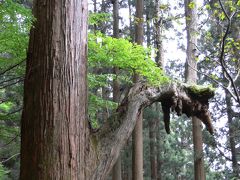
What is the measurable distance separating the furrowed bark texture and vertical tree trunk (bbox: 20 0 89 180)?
0.29m

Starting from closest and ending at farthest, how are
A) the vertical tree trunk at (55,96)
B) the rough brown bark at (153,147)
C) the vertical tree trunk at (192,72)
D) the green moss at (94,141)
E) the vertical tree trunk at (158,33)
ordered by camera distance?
the vertical tree trunk at (55,96), the green moss at (94,141), the vertical tree trunk at (158,33), the vertical tree trunk at (192,72), the rough brown bark at (153,147)

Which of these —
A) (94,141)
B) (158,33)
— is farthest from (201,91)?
(158,33)

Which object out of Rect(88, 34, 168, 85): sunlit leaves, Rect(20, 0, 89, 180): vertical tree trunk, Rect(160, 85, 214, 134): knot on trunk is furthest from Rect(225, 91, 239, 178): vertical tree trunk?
Rect(20, 0, 89, 180): vertical tree trunk

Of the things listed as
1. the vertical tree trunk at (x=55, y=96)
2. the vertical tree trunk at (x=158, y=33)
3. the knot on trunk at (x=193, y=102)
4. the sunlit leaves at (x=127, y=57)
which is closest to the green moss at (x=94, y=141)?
the vertical tree trunk at (x=55, y=96)

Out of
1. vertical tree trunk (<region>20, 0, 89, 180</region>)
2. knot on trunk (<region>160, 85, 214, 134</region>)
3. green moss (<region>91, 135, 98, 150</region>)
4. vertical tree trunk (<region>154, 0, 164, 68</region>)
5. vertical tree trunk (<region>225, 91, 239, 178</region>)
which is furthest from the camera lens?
vertical tree trunk (<region>225, 91, 239, 178</region>)

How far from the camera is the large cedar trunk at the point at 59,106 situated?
2.82m

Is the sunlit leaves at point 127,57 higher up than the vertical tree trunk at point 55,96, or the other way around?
the sunlit leaves at point 127,57

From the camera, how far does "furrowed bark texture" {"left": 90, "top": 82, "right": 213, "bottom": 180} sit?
129 inches

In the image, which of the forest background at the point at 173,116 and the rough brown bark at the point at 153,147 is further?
the rough brown bark at the point at 153,147

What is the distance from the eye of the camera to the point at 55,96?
9.55 feet

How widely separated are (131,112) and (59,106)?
1.17 m

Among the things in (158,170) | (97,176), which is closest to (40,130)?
(97,176)

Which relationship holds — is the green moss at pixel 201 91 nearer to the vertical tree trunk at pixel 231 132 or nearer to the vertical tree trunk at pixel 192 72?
the vertical tree trunk at pixel 192 72

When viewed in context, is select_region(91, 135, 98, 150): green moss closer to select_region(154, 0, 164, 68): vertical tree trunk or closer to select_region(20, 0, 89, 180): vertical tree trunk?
Answer: select_region(20, 0, 89, 180): vertical tree trunk
